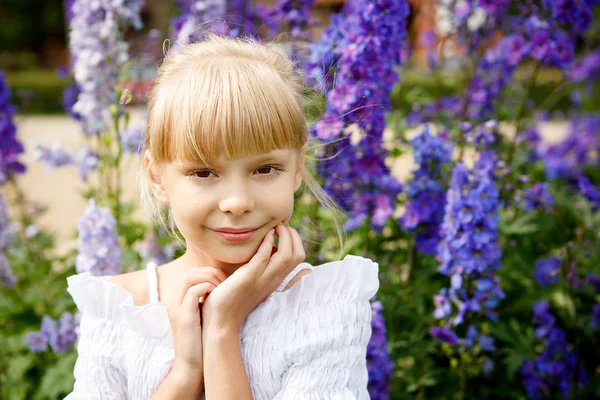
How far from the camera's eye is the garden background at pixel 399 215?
2.30 meters

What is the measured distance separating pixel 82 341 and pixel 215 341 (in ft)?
1.23

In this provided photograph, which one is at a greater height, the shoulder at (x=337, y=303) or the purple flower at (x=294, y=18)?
the purple flower at (x=294, y=18)

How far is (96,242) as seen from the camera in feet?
7.27

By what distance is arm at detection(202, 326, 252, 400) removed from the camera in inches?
56.9

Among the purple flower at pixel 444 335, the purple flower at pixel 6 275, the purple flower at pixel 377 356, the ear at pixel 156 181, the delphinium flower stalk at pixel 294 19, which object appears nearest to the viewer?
the ear at pixel 156 181

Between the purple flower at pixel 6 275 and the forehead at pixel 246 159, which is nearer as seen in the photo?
the forehead at pixel 246 159

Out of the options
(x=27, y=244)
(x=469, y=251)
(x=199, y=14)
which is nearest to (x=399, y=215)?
(x=469, y=251)

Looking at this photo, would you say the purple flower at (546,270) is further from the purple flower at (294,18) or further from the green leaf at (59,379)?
the green leaf at (59,379)

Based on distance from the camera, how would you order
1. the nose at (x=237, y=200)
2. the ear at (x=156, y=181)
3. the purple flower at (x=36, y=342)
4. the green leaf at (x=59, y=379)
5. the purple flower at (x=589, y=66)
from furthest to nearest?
the purple flower at (x=589, y=66) → the purple flower at (x=36, y=342) → the green leaf at (x=59, y=379) → the ear at (x=156, y=181) → the nose at (x=237, y=200)

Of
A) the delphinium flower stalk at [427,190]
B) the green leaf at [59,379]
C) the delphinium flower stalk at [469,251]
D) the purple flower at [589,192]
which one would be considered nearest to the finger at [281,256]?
the delphinium flower stalk at [469,251]

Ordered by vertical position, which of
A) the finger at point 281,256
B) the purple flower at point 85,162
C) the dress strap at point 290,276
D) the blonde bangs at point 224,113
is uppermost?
the blonde bangs at point 224,113

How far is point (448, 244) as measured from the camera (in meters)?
2.29

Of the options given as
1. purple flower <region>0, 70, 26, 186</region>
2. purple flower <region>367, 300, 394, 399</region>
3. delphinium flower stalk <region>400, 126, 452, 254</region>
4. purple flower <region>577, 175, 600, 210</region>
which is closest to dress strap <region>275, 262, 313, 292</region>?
purple flower <region>367, 300, 394, 399</region>

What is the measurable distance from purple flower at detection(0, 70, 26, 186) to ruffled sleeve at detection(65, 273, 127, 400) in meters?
2.02
